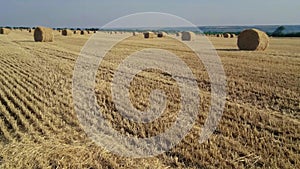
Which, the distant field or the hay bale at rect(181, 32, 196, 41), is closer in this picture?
the distant field

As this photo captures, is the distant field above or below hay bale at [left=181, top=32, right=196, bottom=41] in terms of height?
below

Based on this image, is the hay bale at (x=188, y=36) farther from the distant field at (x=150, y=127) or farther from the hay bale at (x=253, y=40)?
the distant field at (x=150, y=127)

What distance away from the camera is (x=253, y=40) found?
22.1 m

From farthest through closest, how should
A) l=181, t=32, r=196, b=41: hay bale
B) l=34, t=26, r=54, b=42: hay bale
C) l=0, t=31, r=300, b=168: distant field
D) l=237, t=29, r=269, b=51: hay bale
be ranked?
1. l=181, t=32, r=196, b=41: hay bale
2. l=34, t=26, r=54, b=42: hay bale
3. l=237, t=29, r=269, b=51: hay bale
4. l=0, t=31, r=300, b=168: distant field

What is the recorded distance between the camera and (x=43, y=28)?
99.9 ft

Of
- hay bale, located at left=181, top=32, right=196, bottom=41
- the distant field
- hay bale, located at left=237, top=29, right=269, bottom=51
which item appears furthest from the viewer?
hay bale, located at left=181, top=32, right=196, bottom=41

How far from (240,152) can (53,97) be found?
4757mm

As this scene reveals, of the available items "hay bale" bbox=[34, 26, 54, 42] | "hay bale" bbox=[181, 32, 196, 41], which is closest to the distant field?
"hay bale" bbox=[34, 26, 54, 42]

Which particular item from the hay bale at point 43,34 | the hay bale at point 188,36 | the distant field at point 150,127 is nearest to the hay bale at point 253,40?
the distant field at point 150,127

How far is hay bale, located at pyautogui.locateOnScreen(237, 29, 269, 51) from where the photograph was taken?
2177 cm

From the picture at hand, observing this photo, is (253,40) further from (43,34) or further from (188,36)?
(43,34)

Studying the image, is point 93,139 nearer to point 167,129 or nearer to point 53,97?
point 167,129

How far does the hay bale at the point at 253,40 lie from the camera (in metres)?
21.8

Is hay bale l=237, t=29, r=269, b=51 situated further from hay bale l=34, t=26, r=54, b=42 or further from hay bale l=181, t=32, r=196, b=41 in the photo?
hay bale l=34, t=26, r=54, b=42
